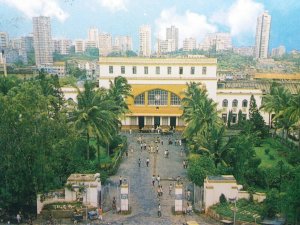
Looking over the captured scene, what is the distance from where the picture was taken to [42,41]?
130m

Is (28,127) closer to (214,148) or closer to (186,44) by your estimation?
(214,148)

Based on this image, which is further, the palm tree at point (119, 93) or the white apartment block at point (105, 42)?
the white apartment block at point (105, 42)

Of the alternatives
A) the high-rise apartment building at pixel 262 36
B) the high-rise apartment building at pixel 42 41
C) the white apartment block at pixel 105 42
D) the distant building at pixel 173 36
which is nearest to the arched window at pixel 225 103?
the high-rise apartment building at pixel 42 41

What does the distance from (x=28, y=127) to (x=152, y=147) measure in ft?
60.3

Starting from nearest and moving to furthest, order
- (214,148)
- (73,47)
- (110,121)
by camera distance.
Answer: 1. (214,148)
2. (110,121)
3. (73,47)

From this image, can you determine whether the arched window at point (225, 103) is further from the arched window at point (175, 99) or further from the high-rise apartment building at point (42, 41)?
the high-rise apartment building at point (42, 41)

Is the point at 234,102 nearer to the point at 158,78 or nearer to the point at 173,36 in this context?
the point at 158,78

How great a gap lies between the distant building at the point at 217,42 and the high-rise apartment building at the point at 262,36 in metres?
19.9

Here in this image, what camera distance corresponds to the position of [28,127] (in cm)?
2309

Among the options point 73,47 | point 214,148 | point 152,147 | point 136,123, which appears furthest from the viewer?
point 73,47

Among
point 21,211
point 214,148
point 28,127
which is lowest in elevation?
point 21,211

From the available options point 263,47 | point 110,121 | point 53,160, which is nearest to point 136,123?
point 110,121

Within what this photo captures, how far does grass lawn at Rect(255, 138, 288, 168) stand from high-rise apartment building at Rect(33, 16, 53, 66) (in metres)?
100.0

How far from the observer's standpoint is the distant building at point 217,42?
602 ft
